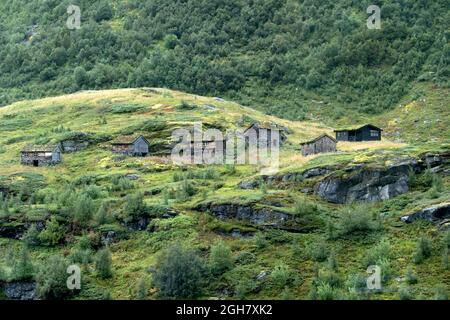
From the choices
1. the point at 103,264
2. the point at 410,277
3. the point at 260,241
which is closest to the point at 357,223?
the point at 260,241

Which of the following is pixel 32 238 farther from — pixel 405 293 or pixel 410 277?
pixel 405 293

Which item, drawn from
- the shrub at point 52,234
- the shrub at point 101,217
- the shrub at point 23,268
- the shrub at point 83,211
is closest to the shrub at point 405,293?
the shrub at point 101,217

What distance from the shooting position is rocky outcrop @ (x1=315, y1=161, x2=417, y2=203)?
85312mm

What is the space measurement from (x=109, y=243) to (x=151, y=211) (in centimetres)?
566

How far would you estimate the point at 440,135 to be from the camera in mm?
138250

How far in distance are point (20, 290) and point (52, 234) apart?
31.8ft

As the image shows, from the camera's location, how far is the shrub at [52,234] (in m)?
83.9

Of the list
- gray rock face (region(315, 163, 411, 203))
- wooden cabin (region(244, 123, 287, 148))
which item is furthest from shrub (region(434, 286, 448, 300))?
Result: wooden cabin (region(244, 123, 287, 148))

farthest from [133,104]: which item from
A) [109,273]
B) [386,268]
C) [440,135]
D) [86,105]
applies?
[386,268]

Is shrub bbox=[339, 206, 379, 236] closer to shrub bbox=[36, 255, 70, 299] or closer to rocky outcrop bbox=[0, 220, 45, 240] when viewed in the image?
shrub bbox=[36, 255, 70, 299]

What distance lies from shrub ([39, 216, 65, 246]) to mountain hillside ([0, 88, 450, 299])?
0.39ft
